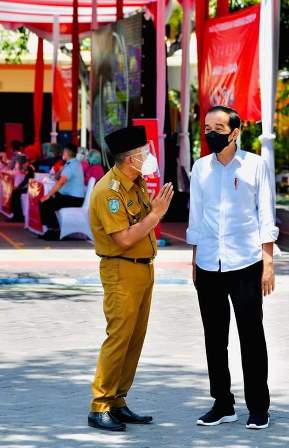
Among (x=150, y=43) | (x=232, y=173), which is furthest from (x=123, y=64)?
(x=232, y=173)

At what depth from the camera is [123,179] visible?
25.3ft

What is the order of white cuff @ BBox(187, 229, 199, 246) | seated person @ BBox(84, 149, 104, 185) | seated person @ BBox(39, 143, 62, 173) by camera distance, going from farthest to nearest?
seated person @ BBox(39, 143, 62, 173) → seated person @ BBox(84, 149, 104, 185) → white cuff @ BBox(187, 229, 199, 246)

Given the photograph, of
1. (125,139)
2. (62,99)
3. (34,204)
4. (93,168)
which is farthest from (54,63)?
(125,139)

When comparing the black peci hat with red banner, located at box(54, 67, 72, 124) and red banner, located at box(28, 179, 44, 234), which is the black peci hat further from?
red banner, located at box(54, 67, 72, 124)

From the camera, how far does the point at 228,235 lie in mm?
7645

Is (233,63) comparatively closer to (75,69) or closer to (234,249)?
(75,69)

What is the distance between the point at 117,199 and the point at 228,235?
0.67m

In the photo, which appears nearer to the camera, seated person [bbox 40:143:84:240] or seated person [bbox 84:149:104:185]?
seated person [bbox 40:143:84:240]

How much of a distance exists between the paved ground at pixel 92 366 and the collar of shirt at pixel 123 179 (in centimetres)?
142

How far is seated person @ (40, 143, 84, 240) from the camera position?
21.6m

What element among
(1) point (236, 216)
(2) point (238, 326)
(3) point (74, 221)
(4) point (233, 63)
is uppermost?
(4) point (233, 63)

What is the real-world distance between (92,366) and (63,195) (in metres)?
11.9

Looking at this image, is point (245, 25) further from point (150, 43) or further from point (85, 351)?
point (85, 351)

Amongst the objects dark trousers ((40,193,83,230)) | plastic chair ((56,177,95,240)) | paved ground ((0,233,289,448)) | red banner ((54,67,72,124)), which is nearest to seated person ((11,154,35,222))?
dark trousers ((40,193,83,230))
